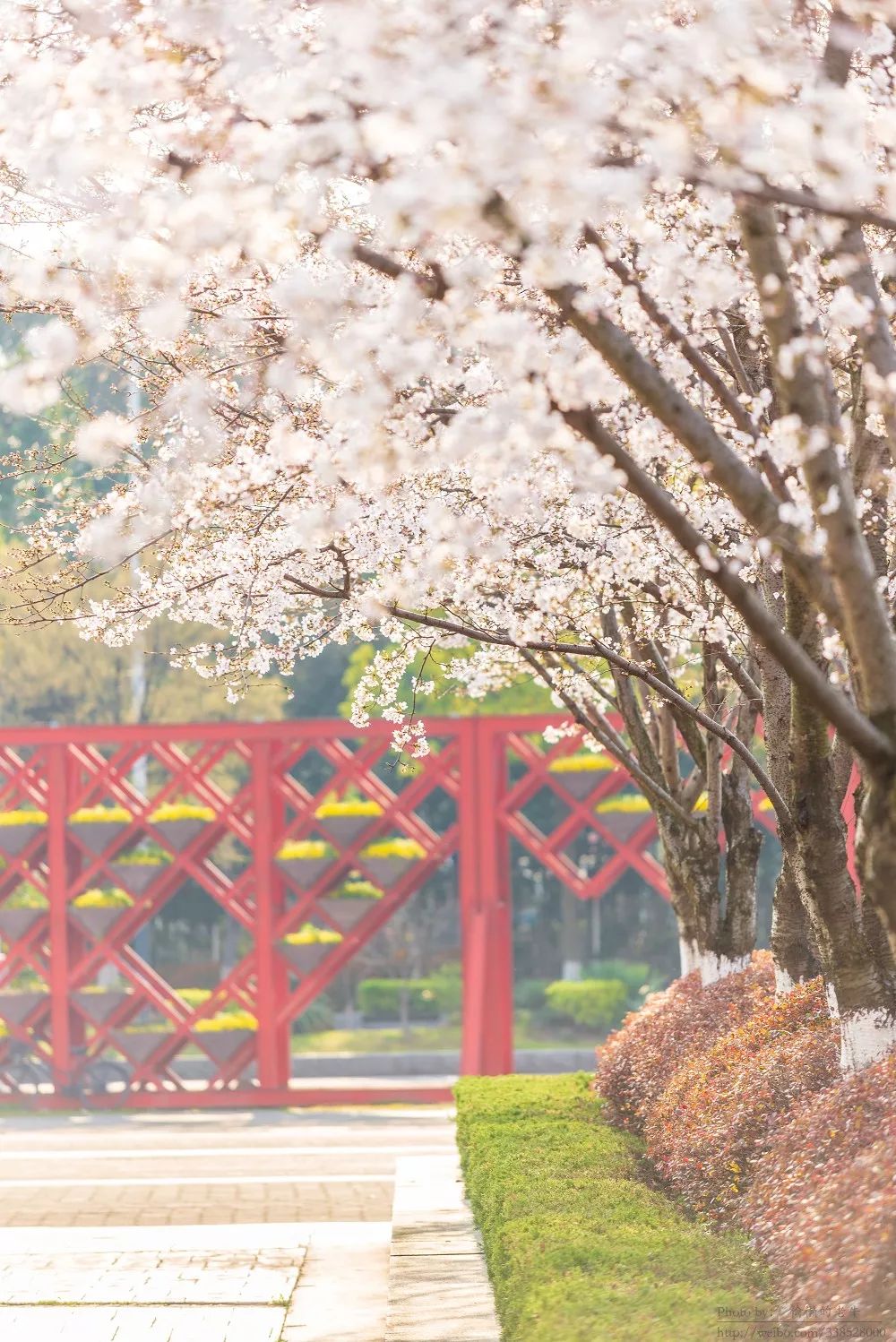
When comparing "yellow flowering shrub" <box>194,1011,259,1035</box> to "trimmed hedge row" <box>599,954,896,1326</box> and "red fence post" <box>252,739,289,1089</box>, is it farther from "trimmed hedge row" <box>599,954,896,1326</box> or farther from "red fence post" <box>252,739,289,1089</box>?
"trimmed hedge row" <box>599,954,896,1326</box>

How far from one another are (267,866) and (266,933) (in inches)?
29.2

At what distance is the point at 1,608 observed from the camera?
7.77 m

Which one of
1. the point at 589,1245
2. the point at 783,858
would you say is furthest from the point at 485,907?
the point at 589,1245

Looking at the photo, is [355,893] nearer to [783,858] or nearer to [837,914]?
[783,858]

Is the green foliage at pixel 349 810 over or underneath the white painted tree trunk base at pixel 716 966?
over

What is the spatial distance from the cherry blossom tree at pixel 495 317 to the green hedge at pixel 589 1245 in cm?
129

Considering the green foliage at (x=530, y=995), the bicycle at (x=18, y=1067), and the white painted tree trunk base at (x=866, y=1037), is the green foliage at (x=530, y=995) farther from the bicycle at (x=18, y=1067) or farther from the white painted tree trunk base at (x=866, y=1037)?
the white painted tree trunk base at (x=866, y=1037)

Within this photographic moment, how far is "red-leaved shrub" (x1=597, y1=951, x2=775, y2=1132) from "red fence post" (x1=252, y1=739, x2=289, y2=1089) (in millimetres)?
7685

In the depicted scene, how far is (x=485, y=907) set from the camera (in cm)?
1772

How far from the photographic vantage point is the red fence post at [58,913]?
60.2 ft

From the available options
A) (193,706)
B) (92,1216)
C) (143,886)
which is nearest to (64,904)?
(143,886)

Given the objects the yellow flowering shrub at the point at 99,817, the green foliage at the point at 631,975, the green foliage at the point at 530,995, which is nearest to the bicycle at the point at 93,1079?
the yellow flowering shrub at the point at 99,817

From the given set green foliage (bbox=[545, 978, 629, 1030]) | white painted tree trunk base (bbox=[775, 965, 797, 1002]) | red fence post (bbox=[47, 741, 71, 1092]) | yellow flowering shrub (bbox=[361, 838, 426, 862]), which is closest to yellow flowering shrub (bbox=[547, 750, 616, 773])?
yellow flowering shrub (bbox=[361, 838, 426, 862])

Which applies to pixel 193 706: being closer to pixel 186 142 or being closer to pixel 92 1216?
pixel 92 1216
